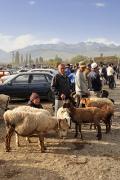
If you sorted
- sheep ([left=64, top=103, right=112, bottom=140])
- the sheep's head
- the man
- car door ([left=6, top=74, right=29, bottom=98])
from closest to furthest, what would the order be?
the sheep's head, sheep ([left=64, top=103, right=112, bottom=140]), the man, car door ([left=6, top=74, right=29, bottom=98])

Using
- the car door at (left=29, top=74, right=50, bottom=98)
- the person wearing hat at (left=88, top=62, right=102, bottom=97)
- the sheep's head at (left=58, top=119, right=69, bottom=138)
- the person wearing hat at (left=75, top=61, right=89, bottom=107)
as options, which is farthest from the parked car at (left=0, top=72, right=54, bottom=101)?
the sheep's head at (left=58, top=119, right=69, bottom=138)

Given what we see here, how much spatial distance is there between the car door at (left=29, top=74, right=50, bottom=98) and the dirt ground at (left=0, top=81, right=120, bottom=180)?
749cm

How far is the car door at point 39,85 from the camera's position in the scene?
1845 centimetres

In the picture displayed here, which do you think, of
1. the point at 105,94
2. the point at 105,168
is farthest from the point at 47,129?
the point at 105,94

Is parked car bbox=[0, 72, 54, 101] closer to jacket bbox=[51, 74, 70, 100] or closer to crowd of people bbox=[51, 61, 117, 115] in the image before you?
crowd of people bbox=[51, 61, 117, 115]

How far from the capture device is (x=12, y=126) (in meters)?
9.25

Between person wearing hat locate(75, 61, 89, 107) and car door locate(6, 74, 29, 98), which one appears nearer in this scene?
person wearing hat locate(75, 61, 89, 107)

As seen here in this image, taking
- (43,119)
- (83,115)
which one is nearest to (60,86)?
(83,115)

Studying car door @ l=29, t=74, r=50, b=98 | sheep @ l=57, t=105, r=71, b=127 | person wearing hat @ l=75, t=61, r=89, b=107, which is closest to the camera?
sheep @ l=57, t=105, r=71, b=127

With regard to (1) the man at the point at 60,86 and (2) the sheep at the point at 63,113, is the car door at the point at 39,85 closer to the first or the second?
(1) the man at the point at 60,86

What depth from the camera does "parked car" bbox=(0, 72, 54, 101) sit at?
18.5m

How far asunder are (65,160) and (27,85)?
1030cm

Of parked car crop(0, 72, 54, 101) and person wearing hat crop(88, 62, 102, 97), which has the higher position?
person wearing hat crop(88, 62, 102, 97)

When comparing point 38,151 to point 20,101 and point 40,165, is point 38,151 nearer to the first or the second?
point 40,165
